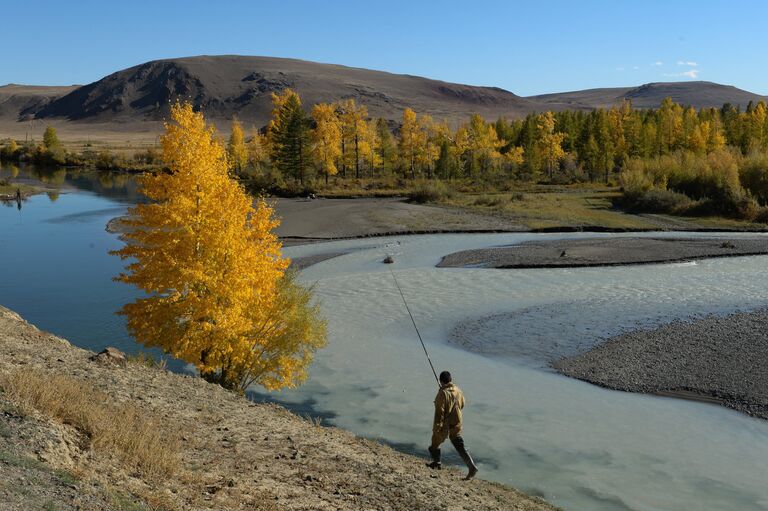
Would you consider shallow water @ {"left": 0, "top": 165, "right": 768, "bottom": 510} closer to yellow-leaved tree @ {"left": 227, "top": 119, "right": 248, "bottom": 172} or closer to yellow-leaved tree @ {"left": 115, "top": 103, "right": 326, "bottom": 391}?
yellow-leaved tree @ {"left": 115, "top": 103, "right": 326, "bottom": 391}

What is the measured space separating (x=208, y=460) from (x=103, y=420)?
1784 mm

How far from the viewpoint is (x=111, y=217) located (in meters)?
61.4

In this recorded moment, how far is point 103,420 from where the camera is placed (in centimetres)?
1074

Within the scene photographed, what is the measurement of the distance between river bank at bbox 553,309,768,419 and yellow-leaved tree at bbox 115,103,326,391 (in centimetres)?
1020

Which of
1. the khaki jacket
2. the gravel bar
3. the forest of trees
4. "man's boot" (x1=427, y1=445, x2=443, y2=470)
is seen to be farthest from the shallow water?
the forest of trees

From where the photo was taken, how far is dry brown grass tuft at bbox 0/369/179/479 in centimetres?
999

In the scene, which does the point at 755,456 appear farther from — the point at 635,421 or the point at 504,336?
the point at 504,336

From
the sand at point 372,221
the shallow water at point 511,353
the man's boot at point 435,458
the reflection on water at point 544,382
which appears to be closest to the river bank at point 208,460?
the man's boot at point 435,458

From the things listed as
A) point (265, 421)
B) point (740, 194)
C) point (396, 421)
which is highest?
point (740, 194)

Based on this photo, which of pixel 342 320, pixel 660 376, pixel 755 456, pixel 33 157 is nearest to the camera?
pixel 755 456

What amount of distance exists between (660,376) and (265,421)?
43.2ft

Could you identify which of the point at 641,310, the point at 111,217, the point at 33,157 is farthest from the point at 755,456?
the point at 33,157

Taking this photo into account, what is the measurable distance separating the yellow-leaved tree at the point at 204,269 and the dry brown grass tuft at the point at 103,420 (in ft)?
15.9

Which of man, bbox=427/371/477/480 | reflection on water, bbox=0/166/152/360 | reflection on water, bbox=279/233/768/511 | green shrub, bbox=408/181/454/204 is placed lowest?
reflection on water, bbox=0/166/152/360
